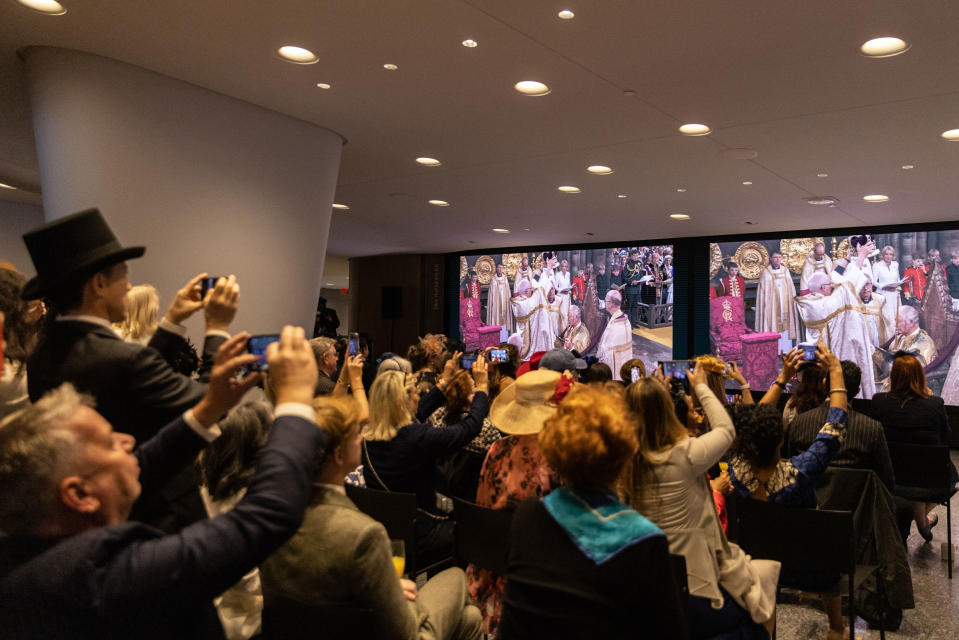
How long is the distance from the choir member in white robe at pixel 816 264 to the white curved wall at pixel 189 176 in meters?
7.86

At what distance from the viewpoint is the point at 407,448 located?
3467 millimetres

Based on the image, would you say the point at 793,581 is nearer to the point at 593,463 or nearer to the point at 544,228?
the point at 593,463

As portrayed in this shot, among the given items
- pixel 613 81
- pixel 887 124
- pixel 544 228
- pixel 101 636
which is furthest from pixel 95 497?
pixel 544 228

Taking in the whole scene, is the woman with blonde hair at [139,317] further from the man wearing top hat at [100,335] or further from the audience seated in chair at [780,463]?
the audience seated in chair at [780,463]

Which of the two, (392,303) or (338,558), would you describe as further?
(392,303)

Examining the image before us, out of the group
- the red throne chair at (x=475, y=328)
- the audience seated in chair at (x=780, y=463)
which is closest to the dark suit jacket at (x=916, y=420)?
the audience seated in chair at (x=780, y=463)

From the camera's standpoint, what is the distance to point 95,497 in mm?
1097

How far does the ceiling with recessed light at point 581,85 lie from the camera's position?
3.73 meters

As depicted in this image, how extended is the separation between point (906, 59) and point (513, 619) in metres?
4.10

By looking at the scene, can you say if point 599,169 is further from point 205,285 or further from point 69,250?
point 69,250

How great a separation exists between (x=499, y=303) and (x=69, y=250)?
12.3m

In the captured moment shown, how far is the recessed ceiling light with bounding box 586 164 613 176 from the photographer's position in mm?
6977

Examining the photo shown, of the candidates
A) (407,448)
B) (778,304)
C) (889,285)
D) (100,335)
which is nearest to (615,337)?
(778,304)

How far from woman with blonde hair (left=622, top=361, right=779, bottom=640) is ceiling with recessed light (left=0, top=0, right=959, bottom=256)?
2.18 m
